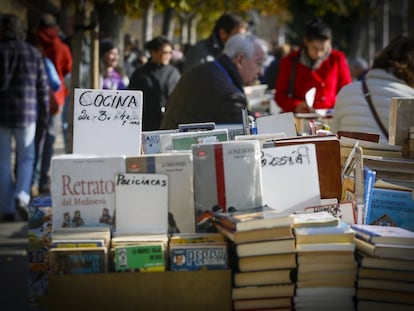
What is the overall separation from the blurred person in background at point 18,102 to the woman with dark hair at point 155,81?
1097mm

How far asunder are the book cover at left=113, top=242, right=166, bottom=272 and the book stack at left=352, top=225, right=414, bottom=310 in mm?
757

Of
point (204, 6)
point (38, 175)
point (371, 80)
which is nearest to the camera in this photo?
point (371, 80)

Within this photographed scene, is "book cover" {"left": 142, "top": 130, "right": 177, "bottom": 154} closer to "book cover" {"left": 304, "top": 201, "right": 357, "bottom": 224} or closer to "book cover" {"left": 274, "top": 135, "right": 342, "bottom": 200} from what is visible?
"book cover" {"left": 274, "top": 135, "right": 342, "bottom": 200}

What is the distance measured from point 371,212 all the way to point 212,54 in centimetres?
537

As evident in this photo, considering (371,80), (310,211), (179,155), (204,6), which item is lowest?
(310,211)

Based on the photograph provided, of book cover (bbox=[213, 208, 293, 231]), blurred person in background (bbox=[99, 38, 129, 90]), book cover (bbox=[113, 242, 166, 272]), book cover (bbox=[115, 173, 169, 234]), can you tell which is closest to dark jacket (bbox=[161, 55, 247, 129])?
book cover (bbox=[115, 173, 169, 234])

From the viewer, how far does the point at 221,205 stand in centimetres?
342

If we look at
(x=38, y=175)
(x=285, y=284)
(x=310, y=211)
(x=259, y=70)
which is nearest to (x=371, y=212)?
(x=310, y=211)

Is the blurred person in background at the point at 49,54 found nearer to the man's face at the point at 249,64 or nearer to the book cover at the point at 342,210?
the man's face at the point at 249,64

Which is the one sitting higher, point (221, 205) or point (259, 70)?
point (259, 70)

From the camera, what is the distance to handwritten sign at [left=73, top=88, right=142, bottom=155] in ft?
13.2

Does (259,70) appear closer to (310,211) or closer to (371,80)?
(371,80)

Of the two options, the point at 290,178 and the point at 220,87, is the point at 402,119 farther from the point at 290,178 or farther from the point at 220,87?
the point at 220,87

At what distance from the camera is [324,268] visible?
3227 millimetres
